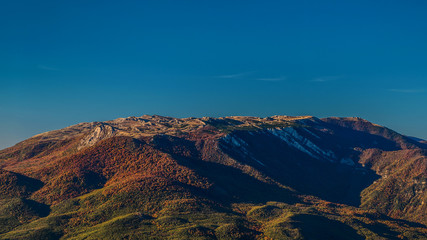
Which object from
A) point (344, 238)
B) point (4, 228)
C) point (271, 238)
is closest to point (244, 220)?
point (271, 238)

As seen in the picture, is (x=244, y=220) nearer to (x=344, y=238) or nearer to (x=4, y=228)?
(x=344, y=238)

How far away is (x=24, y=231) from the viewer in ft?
593

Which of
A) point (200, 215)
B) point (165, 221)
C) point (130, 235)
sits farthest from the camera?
point (200, 215)

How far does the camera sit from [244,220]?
197 metres

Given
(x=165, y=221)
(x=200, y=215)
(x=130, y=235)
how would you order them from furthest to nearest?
(x=200, y=215)
(x=165, y=221)
(x=130, y=235)

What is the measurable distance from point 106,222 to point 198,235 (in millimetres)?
51753

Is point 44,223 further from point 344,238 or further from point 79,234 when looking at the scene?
point 344,238

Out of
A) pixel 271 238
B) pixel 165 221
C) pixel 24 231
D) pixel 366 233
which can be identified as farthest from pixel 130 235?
pixel 366 233

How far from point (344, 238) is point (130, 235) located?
4277 inches

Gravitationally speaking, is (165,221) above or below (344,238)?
above

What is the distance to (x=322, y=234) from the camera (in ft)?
616

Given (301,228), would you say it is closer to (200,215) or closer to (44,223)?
(200,215)

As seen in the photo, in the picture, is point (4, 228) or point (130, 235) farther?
point (4, 228)

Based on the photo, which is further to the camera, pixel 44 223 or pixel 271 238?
pixel 44 223
